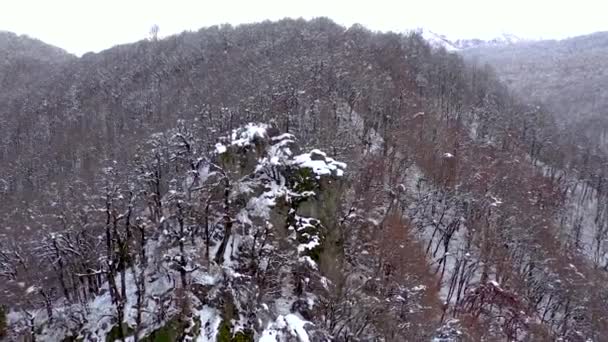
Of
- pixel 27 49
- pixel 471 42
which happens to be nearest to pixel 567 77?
pixel 471 42

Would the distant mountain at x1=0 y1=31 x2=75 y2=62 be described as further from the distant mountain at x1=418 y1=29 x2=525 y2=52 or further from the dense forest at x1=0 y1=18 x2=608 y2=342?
the distant mountain at x1=418 y1=29 x2=525 y2=52

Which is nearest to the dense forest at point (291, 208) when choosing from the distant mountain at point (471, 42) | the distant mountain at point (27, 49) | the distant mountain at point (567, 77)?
the distant mountain at point (27, 49)

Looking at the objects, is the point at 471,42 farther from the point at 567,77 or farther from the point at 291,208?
the point at 291,208

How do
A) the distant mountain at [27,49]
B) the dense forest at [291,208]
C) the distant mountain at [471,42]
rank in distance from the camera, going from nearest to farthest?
1. the dense forest at [291,208]
2. the distant mountain at [27,49]
3. the distant mountain at [471,42]

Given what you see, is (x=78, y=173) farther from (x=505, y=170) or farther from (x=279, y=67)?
(x=505, y=170)

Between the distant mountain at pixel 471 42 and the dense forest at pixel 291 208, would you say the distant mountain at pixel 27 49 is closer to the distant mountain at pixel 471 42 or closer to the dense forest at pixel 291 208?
the dense forest at pixel 291 208

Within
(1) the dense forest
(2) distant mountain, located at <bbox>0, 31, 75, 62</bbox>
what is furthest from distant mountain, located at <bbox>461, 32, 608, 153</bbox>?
(2) distant mountain, located at <bbox>0, 31, 75, 62</bbox>

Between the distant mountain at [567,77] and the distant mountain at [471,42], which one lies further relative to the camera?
the distant mountain at [471,42]

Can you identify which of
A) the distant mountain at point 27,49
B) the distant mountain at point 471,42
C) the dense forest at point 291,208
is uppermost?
the distant mountain at point 471,42

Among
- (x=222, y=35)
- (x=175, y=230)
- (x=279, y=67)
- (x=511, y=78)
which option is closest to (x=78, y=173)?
(x=279, y=67)
